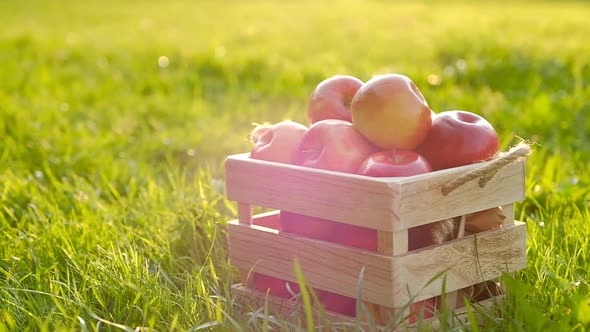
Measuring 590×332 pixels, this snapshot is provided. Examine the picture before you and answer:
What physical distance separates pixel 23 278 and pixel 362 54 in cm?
627

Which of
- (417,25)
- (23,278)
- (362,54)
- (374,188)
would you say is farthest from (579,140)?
(417,25)

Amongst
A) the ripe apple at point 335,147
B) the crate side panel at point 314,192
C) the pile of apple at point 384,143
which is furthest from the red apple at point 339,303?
the ripe apple at point 335,147

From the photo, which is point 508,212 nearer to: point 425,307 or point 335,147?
point 425,307

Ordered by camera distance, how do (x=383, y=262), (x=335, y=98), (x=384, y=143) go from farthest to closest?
(x=335, y=98)
(x=384, y=143)
(x=383, y=262)

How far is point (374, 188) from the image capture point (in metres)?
2.21

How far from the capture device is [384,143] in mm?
2445

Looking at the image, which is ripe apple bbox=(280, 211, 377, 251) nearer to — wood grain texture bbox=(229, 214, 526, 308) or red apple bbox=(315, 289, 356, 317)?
wood grain texture bbox=(229, 214, 526, 308)

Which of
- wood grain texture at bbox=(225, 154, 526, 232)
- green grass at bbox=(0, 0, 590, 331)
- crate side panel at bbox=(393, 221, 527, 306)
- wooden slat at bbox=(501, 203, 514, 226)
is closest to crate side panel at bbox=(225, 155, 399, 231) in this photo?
wood grain texture at bbox=(225, 154, 526, 232)

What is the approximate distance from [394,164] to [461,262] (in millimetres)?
344

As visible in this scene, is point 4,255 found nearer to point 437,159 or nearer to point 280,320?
point 280,320

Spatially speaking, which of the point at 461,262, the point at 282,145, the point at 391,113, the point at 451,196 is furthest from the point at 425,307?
the point at 282,145

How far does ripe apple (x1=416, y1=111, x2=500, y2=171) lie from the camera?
2.42 m

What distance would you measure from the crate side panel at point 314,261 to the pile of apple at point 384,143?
0.06 metres

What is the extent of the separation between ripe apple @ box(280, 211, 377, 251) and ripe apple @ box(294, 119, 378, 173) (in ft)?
0.54
